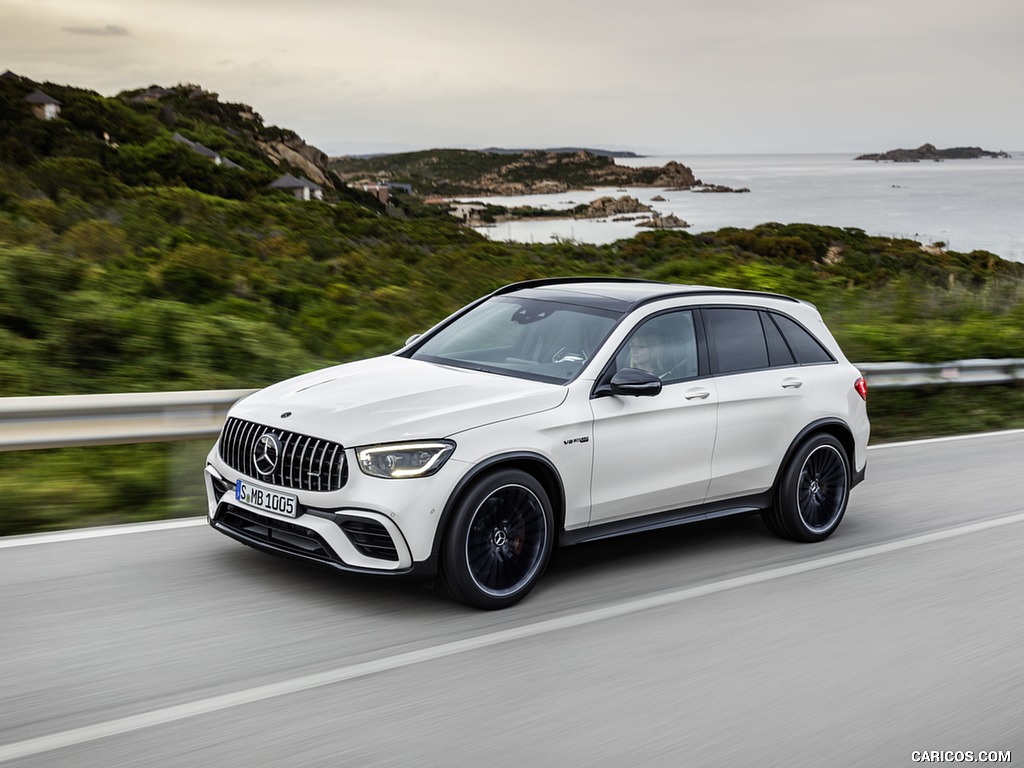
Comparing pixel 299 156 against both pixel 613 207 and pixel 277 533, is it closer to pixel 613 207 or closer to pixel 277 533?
pixel 613 207

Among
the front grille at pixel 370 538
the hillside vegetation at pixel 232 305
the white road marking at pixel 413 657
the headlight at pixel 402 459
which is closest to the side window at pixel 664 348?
the white road marking at pixel 413 657

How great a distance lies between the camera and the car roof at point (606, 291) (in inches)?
265

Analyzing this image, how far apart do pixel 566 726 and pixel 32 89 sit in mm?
72999

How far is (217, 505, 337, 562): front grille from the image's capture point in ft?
17.7

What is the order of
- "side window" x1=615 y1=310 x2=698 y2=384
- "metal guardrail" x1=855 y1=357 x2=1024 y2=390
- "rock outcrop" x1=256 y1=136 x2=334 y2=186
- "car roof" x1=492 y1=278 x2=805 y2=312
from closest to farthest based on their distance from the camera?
"side window" x1=615 y1=310 x2=698 y2=384 → "car roof" x1=492 y1=278 x2=805 y2=312 → "metal guardrail" x1=855 y1=357 x2=1024 y2=390 → "rock outcrop" x1=256 y1=136 x2=334 y2=186

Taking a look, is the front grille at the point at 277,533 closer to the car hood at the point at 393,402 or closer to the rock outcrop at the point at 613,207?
the car hood at the point at 393,402

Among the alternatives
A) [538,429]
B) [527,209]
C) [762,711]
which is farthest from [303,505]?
[527,209]

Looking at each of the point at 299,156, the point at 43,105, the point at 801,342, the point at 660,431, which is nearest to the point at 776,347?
the point at 801,342

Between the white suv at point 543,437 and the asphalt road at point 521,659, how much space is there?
0.37 meters

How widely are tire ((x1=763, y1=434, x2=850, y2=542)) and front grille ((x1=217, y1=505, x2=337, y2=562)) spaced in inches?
125

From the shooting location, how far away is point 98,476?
8.12m

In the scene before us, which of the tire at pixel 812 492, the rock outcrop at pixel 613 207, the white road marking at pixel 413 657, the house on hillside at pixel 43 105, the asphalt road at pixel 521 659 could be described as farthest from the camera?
the house on hillside at pixel 43 105

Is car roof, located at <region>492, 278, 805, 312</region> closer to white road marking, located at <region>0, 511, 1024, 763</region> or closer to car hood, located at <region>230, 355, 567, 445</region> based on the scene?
car hood, located at <region>230, 355, 567, 445</region>

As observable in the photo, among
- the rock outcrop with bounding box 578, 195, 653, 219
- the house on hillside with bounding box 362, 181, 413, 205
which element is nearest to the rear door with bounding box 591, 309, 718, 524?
the rock outcrop with bounding box 578, 195, 653, 219
